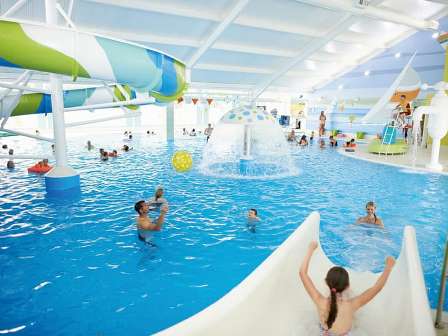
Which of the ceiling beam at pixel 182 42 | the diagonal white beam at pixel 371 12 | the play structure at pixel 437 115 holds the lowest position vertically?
the play structure at pixel 437 115

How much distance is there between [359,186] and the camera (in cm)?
823

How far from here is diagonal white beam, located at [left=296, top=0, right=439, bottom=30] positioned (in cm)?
1055

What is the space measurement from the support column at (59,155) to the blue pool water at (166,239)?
37 cm

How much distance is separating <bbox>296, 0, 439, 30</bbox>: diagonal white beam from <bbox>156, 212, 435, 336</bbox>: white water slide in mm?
9607

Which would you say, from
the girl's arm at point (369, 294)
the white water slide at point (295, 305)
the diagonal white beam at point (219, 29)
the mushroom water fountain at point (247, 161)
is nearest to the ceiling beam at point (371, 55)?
A: the mushroom water fountain at point (247, 161)

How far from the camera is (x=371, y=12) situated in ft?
38.5

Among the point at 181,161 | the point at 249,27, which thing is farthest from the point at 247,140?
the point at 249,27

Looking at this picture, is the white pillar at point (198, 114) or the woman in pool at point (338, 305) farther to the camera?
the white pillar at point (198, 114)

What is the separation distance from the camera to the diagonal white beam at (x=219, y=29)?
10.5 meters

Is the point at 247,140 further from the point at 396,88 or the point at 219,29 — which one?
the point at 396,88

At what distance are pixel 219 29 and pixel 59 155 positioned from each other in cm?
754

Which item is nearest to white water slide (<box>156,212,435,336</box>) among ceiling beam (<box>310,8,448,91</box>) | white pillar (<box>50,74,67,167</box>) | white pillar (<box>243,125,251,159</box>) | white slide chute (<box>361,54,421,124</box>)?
white pillar (<box>50,74,67,167</box>)

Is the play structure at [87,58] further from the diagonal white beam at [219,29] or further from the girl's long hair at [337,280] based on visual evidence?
the diagonal white beam at [219,29]

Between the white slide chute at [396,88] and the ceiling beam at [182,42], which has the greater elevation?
the ceiling beam at [182,42]
